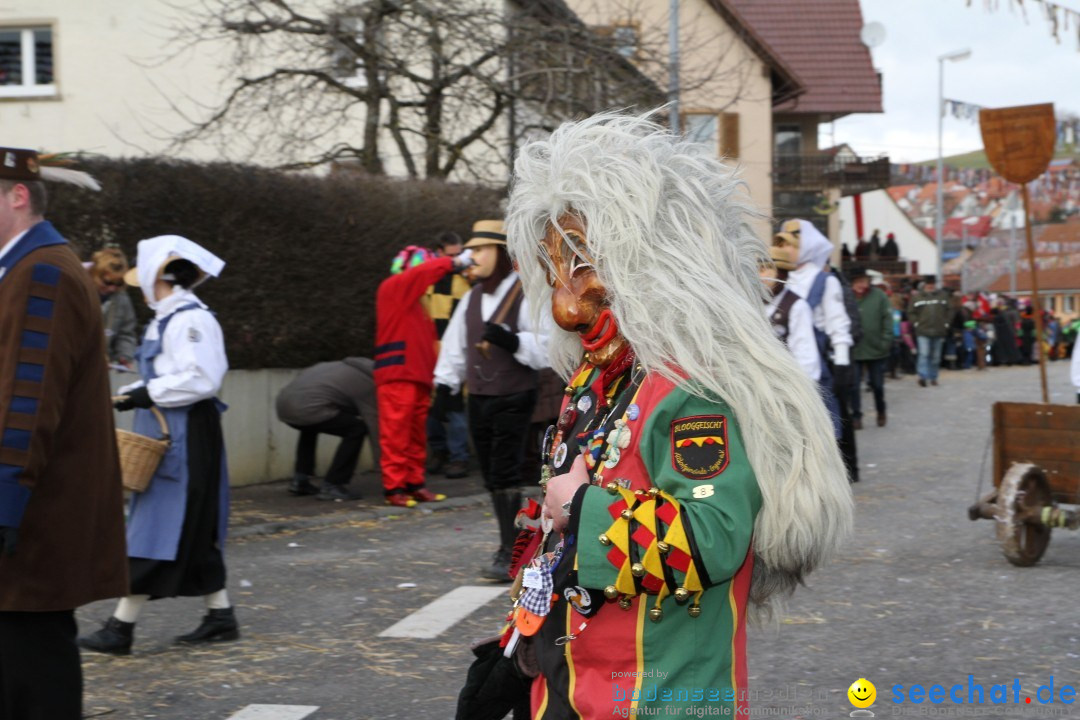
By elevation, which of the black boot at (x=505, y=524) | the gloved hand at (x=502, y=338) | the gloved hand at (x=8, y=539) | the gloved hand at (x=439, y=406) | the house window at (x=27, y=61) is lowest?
the black boot at (x=505, y=524)

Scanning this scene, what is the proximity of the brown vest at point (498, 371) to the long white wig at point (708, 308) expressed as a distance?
16.4 feet

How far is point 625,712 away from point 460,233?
11473 millimetres

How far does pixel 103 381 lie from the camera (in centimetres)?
414

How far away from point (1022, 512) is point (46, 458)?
543 centimetres

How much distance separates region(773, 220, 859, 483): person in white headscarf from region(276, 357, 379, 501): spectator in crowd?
3488 millimetres

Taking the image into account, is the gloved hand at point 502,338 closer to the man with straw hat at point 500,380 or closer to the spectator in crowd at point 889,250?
the man with straw hat at point 500,380

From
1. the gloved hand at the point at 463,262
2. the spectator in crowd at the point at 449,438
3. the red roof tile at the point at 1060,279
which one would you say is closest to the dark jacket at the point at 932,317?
the spectator in crowd at the point at 449,438

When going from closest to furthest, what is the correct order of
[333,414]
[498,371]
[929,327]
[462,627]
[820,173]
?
[462,627] → [498,371] → [333,414] → [929,327] → [820,173]

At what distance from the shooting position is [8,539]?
3766 millimetres

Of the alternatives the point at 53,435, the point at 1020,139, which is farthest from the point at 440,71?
the point at 53,435

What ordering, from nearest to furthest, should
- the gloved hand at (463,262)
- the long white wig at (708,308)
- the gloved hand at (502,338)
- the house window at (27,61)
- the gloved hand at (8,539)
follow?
the long white wig at (708,308) < the gloved hand at (8,539) < the gloved hand at (502,338) < the gloved hand at (463,262) < the house window at (27,61)

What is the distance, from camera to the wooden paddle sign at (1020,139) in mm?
8484

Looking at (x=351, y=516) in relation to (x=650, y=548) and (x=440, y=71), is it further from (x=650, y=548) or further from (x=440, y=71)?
(x=650, y=548)

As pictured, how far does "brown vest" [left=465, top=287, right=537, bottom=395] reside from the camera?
7.62 meters
